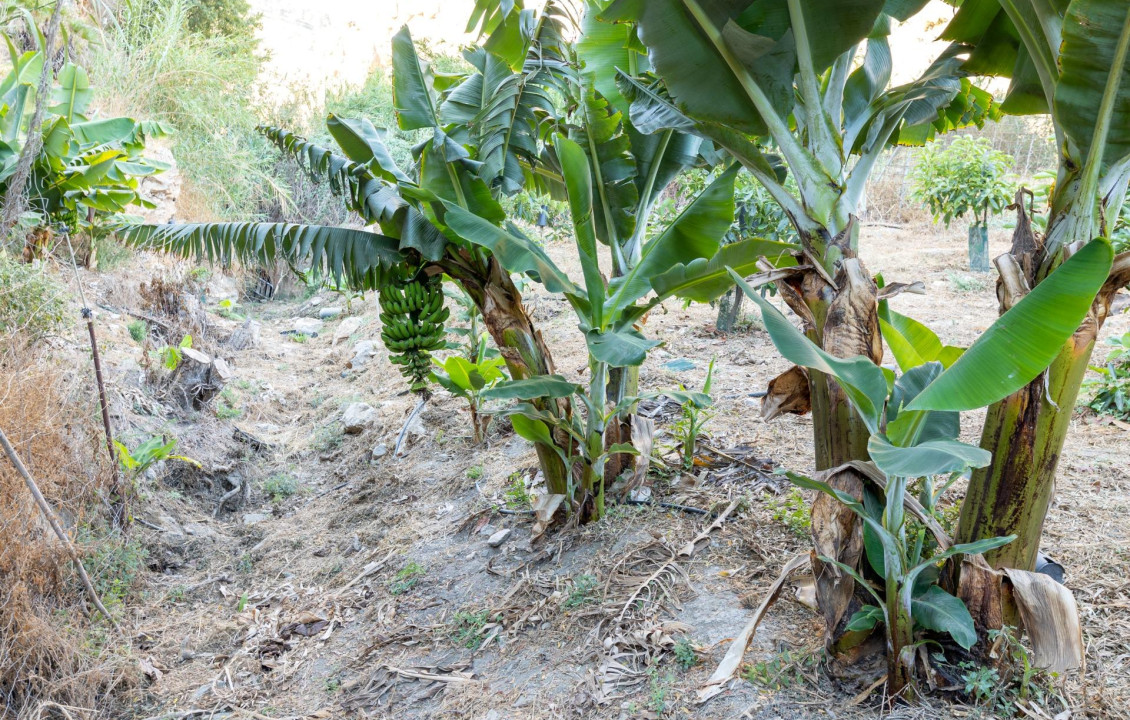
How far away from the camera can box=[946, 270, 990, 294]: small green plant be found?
752cm

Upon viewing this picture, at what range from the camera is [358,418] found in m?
6.61

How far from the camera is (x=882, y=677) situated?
7.27 feet

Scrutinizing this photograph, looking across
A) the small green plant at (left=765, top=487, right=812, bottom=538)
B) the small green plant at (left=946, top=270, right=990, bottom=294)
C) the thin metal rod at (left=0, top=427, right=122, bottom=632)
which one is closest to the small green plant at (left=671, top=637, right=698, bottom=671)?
the small green plant at (left=765, top=487, right=812, bottom=538)

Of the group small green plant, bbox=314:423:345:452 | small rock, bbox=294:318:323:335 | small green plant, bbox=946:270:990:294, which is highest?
small green plant, bbox=946:270:990:294

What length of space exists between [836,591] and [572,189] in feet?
6.24

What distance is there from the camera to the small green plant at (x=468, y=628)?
11.0 ft

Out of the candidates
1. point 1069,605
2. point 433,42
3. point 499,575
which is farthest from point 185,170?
point 1069,605

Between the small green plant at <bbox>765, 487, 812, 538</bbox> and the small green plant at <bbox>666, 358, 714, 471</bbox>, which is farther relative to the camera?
the small green plant at <bbox>666, 358, 714, 471</bbox>

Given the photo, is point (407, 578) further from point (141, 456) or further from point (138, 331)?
point (138, 331)

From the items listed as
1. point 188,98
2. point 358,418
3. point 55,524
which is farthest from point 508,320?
point 188,98

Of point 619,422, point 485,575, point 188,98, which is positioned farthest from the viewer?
point 188,98

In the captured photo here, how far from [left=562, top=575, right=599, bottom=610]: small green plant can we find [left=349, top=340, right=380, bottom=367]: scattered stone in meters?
5.73

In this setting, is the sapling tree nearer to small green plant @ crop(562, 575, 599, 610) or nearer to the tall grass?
small green plant @ crop(562, 575, 599, 610)

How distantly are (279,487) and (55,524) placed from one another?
236 centimetres
